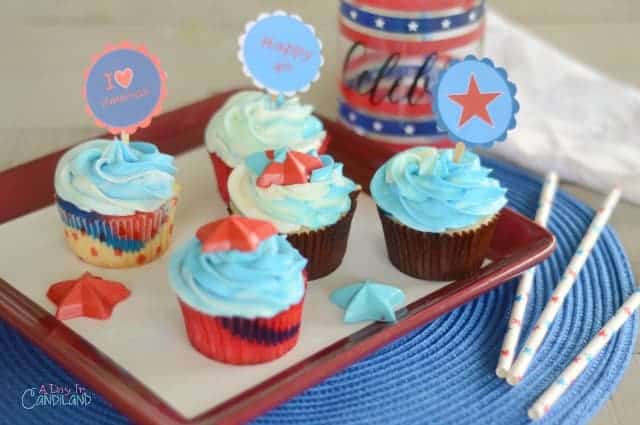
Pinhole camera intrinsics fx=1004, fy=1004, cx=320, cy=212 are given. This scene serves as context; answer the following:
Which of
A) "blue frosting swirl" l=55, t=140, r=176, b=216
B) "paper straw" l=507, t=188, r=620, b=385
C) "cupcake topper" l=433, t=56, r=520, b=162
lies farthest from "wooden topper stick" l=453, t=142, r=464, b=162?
"blue frosting swirl" l=55, t=140, r=176, b=216

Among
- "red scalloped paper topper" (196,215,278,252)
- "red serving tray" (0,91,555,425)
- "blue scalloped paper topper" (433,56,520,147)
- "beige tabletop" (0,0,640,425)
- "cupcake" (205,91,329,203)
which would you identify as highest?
"blue scalloped paper topper" (433,56,520,147)

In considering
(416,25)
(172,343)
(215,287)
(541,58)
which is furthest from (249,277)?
(541,58)

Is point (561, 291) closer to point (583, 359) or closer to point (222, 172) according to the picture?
point (583, 359)

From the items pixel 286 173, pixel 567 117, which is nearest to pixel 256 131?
pixel 286 173

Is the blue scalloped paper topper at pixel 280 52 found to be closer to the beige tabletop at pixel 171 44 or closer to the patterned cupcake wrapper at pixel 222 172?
the patterned cupcake wrapper at pixel 222 172

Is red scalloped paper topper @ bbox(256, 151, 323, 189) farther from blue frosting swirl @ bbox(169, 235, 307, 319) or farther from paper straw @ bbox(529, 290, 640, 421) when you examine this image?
paper straw @ bbox(529, 290, 640, 421)

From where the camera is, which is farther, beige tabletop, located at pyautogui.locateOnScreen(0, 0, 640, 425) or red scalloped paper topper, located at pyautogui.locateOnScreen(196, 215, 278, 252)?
beige tabletop, located at pyautogui.locateOnScreen(0, 0, 640, 425)

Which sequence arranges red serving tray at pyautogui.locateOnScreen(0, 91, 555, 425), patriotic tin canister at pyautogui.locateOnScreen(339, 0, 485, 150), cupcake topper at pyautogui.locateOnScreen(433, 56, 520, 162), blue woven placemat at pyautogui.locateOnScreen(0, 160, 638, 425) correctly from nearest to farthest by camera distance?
red serving tray at pyautogui.locateOnScreen(0, 91, 555, 425), blue woven placemat at pyautogui.locateOnScreen(0, 160, 638, 425), cupcake topper at pyautogui.locateOnScreen(433, 56, 520, 162), patriotic tin canister at pyautogui.locateOnScreen(339, 0, 485, 150)
